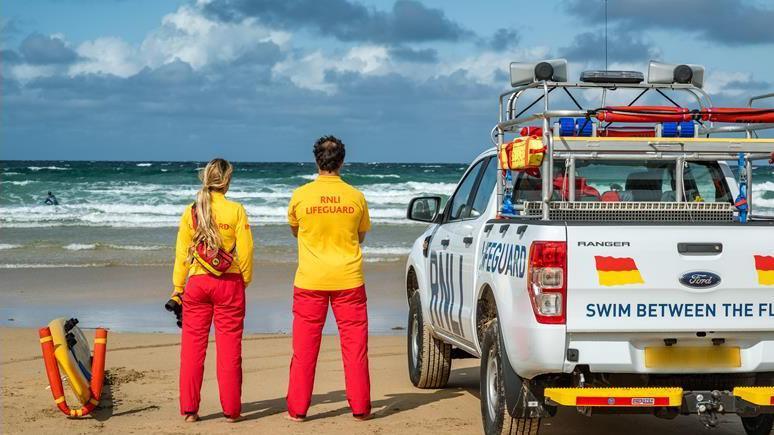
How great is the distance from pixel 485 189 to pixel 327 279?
1297 mm

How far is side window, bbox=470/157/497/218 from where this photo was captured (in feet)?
26.1

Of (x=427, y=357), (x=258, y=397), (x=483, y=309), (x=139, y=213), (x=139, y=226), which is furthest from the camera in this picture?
(x=139, y=213)

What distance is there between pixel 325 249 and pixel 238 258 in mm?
576

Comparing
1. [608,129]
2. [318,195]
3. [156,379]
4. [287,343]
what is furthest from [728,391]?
[287,343]

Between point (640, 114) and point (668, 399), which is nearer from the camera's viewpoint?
point (668, 399)

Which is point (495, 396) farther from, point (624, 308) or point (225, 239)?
point (225, 239)

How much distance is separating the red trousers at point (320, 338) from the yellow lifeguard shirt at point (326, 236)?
89mm

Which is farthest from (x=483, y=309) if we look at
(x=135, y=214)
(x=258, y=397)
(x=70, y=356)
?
(x=135, y=214)

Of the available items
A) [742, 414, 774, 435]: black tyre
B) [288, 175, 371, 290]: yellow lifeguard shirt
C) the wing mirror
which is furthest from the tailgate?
the wing mirror

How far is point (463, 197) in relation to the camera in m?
8.62

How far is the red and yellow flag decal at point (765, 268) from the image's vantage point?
19.7 feet

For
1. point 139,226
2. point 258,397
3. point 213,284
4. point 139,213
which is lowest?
point 139,213

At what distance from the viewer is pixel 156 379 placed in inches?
378

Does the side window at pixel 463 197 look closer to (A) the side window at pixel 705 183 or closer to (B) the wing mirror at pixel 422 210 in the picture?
(B) the wing mirror at pixel 422 210
